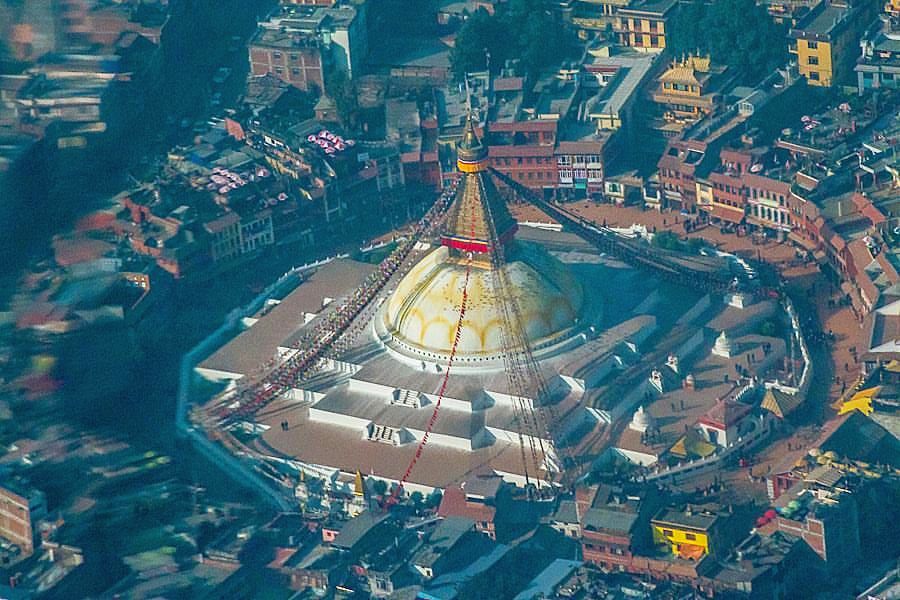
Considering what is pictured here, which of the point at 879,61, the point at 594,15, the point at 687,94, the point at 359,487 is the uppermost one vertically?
the point at 594,15

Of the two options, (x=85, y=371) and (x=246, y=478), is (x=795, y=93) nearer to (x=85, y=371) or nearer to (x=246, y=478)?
(x=246, y=478)

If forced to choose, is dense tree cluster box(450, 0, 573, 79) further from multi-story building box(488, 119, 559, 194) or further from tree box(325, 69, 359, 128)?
multi-story building box(488, 119, 559, 194)

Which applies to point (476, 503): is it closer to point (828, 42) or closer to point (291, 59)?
point (828, 42)

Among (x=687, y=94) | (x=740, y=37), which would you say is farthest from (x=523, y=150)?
(x=740, y=37)

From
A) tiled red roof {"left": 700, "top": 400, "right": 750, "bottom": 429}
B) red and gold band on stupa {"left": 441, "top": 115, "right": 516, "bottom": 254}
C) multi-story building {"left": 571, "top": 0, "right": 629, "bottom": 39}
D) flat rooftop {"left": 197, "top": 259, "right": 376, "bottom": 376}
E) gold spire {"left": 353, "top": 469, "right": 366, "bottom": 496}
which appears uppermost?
multi-story building {"left": 571, "top": 0, "right": 629, "bottom": 39}

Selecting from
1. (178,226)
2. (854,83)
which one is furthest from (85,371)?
(854,83)

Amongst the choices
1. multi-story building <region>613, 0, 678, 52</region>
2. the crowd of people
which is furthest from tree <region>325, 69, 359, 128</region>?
the crowd of people

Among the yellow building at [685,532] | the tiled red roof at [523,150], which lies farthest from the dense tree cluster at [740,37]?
the yellow building at [685,532]
